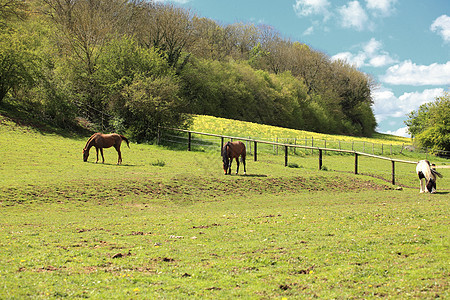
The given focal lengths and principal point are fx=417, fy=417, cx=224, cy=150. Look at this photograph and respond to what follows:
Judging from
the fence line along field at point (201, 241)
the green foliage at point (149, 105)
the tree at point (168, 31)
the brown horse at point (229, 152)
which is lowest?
the fence line along field at point (201, 241)

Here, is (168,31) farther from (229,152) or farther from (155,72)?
(229,152)

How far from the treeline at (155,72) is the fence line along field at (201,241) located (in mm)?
15455

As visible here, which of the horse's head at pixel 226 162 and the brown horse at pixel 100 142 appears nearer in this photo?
the horse's head at pixel 226 162

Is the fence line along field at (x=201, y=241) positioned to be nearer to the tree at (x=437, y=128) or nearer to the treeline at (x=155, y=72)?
the treeline at (x=155, y=72)

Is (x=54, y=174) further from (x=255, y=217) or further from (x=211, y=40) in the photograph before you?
(x=211, y=40)

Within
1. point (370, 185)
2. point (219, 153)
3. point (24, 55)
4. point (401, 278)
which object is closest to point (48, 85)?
point (24, 55)

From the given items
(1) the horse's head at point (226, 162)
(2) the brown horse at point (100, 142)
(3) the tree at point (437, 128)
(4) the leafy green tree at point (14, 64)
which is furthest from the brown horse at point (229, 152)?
(3) the tree at point (437, 128)

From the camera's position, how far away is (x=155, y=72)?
36.7 metres

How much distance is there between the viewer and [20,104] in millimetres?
34812

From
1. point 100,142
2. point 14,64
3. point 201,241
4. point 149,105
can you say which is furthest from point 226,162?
point 14,64

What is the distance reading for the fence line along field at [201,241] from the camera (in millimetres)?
6094

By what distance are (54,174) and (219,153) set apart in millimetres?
14446

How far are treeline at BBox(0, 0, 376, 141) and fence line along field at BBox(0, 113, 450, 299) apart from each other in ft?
50.7

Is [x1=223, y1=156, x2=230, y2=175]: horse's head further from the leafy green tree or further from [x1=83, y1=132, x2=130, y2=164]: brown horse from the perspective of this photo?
the leafy green tree
